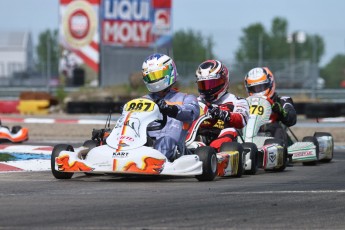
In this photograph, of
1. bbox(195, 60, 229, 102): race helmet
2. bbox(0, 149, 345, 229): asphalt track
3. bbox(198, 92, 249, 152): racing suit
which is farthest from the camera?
bbox(195, 60, 229, 102): race helmet

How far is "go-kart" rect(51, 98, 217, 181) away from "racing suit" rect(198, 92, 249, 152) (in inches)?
52.4

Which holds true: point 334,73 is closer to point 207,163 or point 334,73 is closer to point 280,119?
point 280,119

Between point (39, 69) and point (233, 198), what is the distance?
32.7 metres

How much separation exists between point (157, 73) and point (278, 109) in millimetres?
3091

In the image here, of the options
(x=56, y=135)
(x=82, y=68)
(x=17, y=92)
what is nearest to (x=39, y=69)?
(x=82, y=68)

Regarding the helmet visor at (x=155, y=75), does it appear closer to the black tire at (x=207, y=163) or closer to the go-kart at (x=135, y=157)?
the go-kart at (x=135, y=157)

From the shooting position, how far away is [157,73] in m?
10.1

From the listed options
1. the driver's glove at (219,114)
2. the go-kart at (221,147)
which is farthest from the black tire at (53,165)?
the driver's glove at (219,114)

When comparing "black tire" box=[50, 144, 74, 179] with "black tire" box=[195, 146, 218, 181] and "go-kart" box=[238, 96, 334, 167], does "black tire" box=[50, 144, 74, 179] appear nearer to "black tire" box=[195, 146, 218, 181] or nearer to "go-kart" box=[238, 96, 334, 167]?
"black tire" box=[195, 146, 218, 181]

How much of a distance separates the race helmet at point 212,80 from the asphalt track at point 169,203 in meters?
1.82

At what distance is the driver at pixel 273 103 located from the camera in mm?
12844

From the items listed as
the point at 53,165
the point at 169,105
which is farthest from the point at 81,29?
the point at 169,105

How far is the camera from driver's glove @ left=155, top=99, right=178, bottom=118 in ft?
31.6

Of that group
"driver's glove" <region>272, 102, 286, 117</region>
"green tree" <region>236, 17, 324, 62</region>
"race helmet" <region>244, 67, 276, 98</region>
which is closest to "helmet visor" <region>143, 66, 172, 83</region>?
"driver's glove" <region>272, 102, 286, 117</region>
